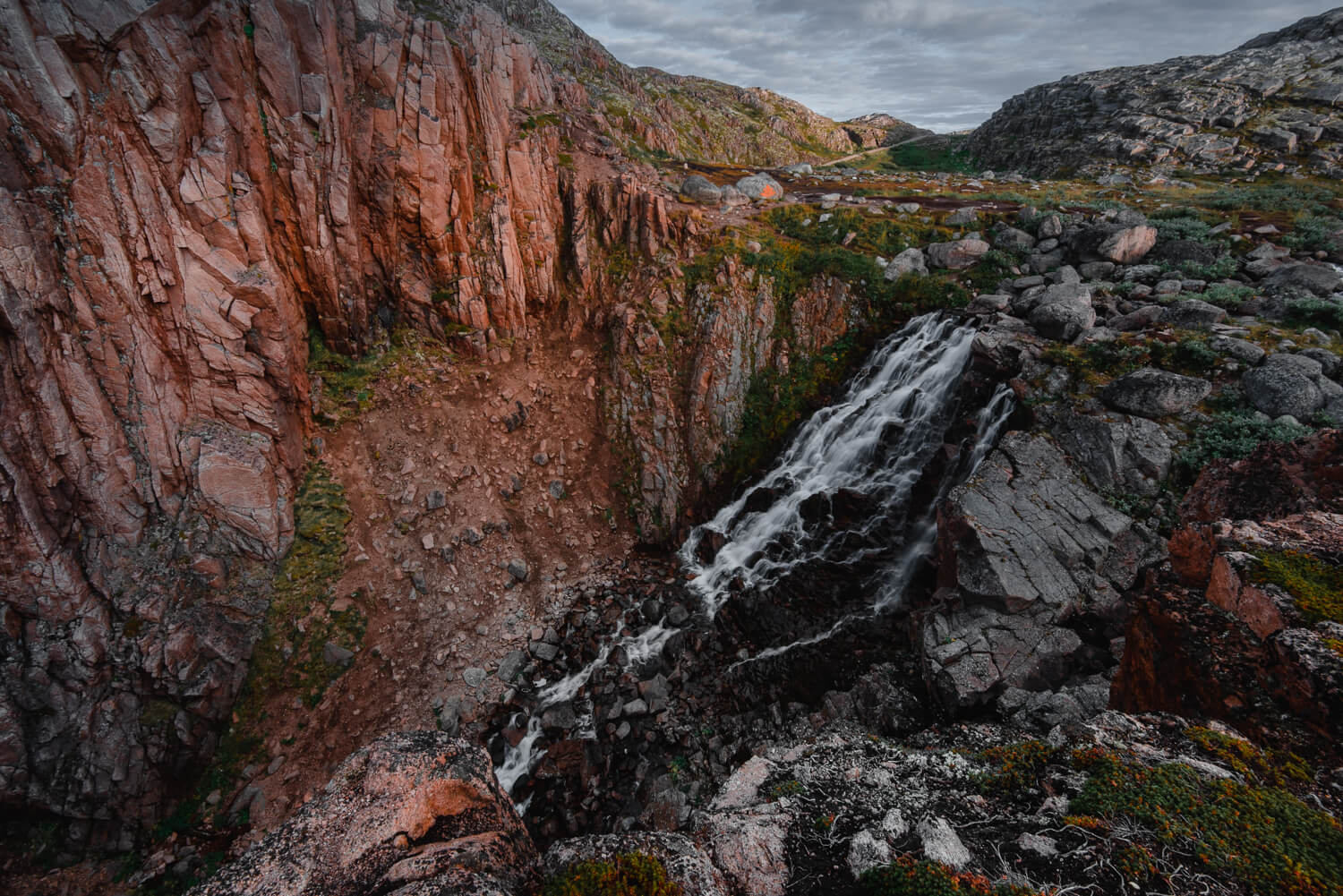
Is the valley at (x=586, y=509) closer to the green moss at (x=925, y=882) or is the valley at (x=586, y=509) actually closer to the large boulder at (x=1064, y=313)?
the green moss at (x=925, y=882)

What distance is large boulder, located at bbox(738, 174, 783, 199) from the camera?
32719 millimetres

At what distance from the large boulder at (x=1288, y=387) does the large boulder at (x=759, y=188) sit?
85.8ft

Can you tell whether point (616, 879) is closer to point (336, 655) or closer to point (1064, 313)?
point (336, 655)

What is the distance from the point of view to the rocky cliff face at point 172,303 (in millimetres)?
13094

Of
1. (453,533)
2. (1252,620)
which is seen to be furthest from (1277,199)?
(453,533)

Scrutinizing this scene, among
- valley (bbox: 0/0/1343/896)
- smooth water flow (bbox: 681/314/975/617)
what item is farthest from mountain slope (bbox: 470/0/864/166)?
smooth water flow (bbox: 681/314/975/617)

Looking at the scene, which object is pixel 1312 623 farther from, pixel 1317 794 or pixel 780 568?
pixel 780 568

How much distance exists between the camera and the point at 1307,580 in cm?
753

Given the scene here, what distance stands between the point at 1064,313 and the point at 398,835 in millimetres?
24198

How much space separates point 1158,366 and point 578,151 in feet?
90.9

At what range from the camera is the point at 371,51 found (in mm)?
19688

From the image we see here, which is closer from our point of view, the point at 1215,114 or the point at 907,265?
the point at 907,265

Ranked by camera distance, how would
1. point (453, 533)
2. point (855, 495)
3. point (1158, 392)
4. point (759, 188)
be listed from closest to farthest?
point (1158, 392), point (855, 495), point (453, 533), point (759, 188)

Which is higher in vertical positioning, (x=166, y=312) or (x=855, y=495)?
(x=166, y=312)
